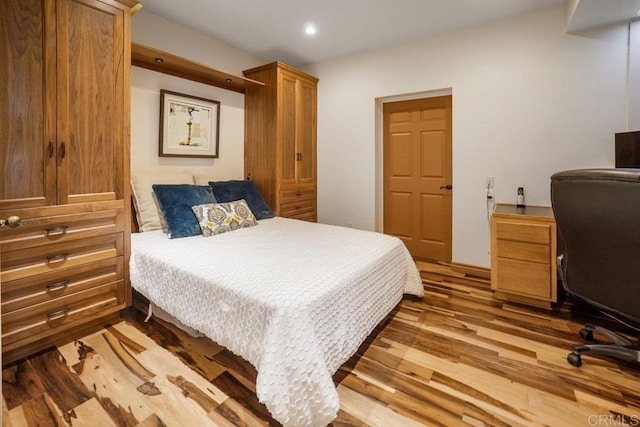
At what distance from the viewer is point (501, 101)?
302 centimetres

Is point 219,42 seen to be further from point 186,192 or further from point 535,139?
point 535,139

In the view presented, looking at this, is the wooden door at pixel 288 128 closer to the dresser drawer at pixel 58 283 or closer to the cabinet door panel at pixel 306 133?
the cabinet door panel at pixel 306 133

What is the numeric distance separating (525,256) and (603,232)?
1.09 metres

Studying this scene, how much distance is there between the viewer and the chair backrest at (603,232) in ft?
4.35

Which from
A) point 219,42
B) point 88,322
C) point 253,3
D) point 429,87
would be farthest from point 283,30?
point 88,322

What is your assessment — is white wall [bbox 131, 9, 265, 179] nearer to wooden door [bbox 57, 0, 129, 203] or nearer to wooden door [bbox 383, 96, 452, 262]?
wooden door [bbox 57, 0, 129, 203]

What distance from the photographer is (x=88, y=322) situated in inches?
80.5

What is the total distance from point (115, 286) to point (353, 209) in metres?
2.72

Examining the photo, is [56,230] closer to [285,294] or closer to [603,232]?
[285,294]

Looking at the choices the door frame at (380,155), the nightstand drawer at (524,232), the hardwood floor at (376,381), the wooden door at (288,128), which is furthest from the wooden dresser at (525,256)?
the wooden door at (288,128)

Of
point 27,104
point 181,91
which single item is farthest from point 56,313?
point 181,91

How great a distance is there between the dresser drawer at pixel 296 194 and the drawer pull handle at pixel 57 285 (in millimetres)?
2190

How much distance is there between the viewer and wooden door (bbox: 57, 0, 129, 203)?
184 centimetres

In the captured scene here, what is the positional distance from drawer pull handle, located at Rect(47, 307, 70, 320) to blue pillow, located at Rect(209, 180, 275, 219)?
146cm
